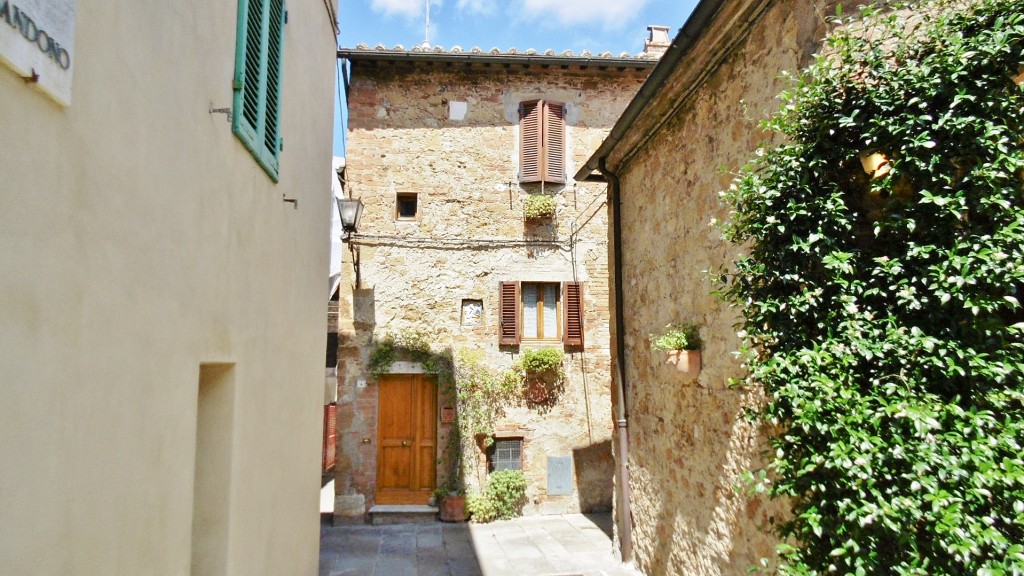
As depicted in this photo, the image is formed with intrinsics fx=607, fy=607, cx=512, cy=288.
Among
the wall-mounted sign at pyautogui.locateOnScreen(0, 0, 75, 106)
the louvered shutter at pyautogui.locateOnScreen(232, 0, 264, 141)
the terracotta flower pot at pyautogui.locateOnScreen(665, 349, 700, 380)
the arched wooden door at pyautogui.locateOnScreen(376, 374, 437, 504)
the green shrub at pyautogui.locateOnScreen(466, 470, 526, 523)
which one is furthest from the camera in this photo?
the arched wooden door at pyautogui.locateOnScreen(376, 374, 437, 504)

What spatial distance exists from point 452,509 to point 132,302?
8.13m

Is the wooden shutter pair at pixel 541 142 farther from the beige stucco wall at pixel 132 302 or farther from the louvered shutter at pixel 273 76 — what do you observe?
the beige stucco wall at pixel 132 302

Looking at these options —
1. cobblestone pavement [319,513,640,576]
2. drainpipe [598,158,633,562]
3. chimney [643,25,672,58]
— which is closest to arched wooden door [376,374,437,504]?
cobblestone pavement [319,513,640,576]

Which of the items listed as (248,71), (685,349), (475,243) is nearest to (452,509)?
(475,243)

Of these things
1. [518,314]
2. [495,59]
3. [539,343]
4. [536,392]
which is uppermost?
[495,59]

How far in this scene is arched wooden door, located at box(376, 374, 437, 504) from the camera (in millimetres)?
9898

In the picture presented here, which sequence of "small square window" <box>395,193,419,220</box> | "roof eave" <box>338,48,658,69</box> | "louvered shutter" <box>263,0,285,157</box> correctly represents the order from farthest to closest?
"small square window" <box>395,193,419,220</box> < "roof eave" <box>338,48,658,69</box> < "louvered shutter" <box>263,0,285,157</box>

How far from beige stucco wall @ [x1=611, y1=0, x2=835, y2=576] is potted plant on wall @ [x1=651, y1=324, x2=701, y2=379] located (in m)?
0.09

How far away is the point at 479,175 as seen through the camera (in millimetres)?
10500

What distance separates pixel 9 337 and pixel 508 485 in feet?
29.1

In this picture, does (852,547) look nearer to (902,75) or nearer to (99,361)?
(902,75)

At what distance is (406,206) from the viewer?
10.5m

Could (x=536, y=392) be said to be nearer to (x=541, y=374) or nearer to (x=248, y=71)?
(x=541, y=374)

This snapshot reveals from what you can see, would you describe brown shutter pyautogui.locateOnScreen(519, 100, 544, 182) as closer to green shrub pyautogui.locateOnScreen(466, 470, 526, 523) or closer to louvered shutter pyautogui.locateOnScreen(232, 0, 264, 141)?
green shrub pyautogui.locateOnScreen(466, 470, 526, 523)
